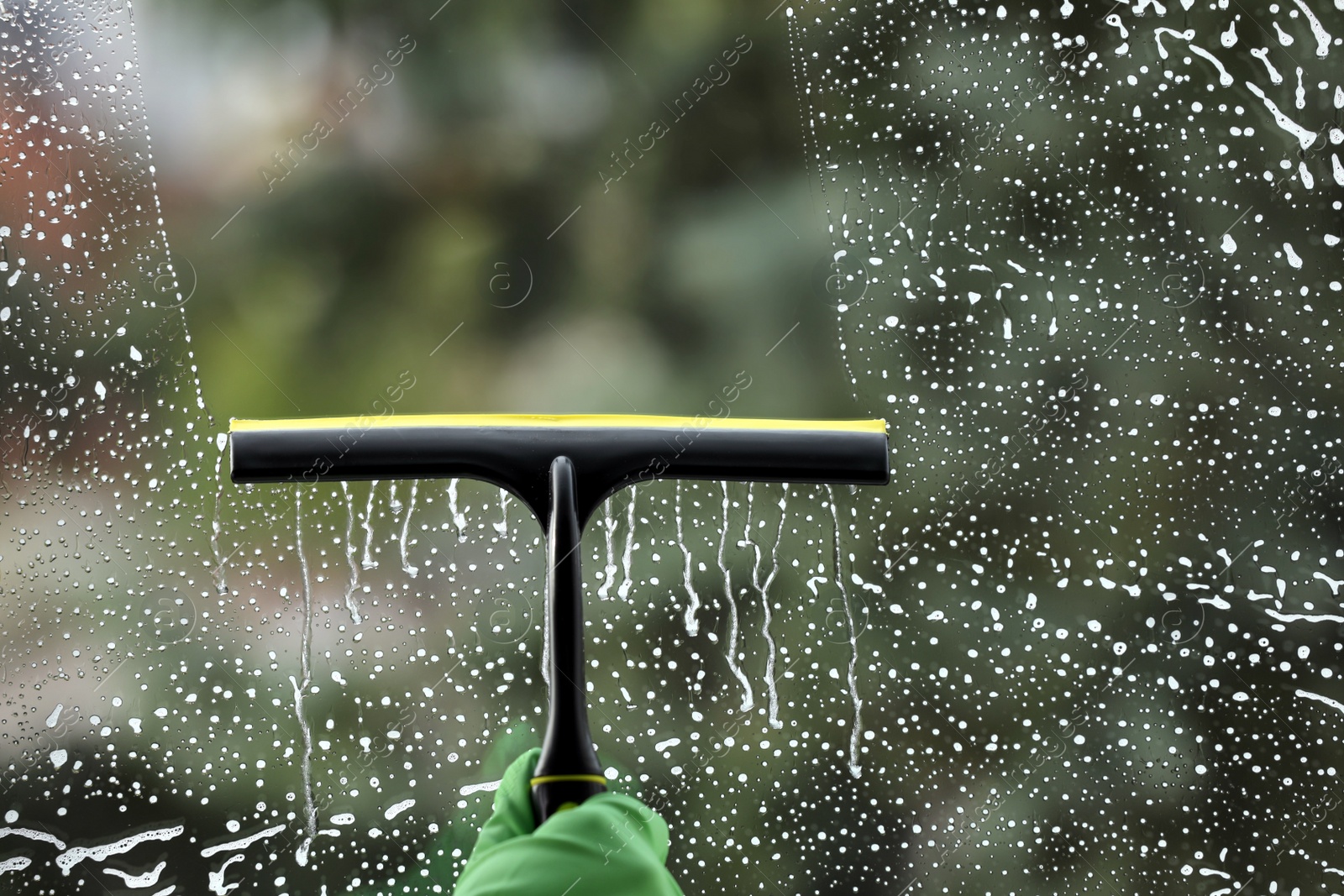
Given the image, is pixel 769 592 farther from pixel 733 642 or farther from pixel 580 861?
pixel 580 861

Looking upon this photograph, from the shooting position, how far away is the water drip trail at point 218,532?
0.68 meters

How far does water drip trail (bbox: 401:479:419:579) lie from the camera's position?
70 centimetres

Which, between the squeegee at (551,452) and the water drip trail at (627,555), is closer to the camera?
the squeegee at (551,452)

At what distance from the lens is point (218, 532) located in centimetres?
68

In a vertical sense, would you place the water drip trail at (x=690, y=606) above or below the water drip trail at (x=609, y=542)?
below

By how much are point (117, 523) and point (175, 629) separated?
83 mm

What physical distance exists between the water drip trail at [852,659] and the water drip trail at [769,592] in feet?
0.12

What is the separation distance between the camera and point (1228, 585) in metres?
0.70

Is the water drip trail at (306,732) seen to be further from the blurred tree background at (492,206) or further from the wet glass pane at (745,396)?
the blurred tree background at (492,206)

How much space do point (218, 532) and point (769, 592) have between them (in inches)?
15.5

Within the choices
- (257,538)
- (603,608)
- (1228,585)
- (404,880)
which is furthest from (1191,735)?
(257,538)

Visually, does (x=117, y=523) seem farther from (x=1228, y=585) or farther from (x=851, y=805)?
(x=1228, y=585)

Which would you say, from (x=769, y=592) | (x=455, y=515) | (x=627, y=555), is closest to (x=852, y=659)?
(x=769, y=592)

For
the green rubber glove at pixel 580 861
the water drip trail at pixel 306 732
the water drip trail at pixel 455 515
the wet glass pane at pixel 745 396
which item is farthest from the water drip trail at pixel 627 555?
the green rubber glove at pixel 580 861
